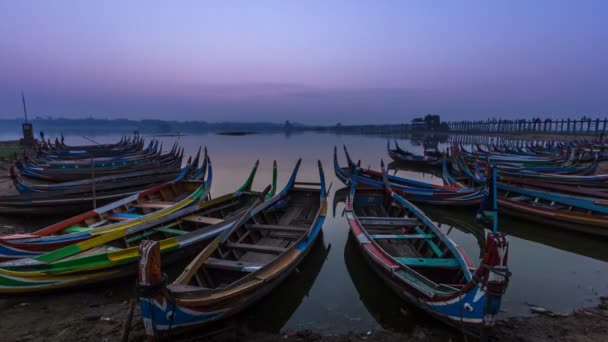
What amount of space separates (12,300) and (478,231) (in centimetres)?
1235

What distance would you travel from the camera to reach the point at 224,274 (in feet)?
17.8

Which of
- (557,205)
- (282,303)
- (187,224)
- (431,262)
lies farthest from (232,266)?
(557,205)

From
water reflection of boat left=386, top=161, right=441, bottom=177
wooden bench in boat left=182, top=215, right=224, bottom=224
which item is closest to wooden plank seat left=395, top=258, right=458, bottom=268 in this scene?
wooden bench in boat left=182, top=215, right=224, bottom=224

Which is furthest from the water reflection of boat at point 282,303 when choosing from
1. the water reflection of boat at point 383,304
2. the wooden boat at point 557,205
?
the wooden boat at point 557,205

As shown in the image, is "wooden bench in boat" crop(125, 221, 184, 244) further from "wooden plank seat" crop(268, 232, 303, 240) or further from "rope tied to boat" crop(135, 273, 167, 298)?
"rope tied to boat" crop(135, 273, 167, 298)

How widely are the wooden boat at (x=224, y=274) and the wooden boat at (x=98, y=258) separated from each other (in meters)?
0.80

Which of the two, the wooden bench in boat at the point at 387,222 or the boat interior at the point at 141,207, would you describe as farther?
the wooden bench in boat at the point at 387,222

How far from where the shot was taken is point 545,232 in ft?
32.2

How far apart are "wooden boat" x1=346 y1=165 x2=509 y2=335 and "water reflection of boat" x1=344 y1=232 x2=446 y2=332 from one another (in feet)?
1.71

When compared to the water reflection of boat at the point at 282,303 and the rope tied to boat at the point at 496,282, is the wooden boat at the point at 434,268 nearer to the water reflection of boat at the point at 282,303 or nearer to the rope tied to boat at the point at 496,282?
the rope tied to boat at the point at 496,282

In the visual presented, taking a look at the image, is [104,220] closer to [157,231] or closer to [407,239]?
[157,231]

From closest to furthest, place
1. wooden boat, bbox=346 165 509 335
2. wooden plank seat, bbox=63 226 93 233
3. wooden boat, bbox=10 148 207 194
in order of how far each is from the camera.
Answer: wooden boat, bbox=346 165 509 335 → wooden plank seat, bbox=63 226 93 233 → wooden boat, bbox=10 148 207 194

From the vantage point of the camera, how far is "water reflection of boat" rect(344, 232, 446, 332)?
17.0 feet

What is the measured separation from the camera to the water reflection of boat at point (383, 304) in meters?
5.19
